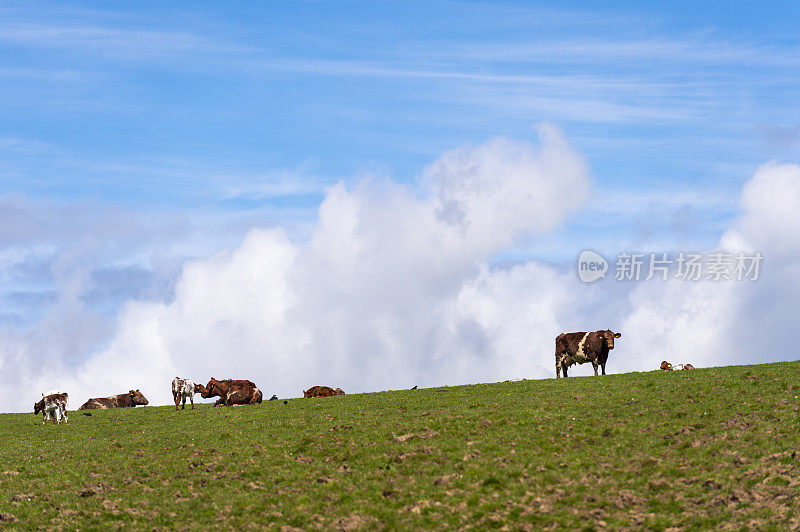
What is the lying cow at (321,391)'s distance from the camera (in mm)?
55062

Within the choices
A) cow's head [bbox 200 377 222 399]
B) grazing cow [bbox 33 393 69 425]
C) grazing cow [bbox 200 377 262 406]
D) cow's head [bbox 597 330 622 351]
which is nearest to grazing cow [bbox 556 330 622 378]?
cow's head [bbox 597 330 622 351]

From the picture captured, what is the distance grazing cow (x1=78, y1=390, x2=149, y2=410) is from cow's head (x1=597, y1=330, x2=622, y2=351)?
45093mm

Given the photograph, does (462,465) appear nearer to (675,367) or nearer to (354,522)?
(354,522)

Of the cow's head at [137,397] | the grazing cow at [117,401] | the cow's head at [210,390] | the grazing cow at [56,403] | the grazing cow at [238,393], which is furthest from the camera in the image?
the cow's head at [137,397]

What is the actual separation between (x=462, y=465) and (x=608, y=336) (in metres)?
30.7

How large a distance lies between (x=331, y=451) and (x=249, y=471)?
11.4 ft

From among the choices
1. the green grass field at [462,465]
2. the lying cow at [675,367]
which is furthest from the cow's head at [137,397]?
the lying cow at [675,367]

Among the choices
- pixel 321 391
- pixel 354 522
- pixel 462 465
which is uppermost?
pixel 321 391

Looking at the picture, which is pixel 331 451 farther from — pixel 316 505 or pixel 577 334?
pixel 577 334

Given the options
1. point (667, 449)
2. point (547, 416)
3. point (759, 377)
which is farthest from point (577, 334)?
point (667, 449)

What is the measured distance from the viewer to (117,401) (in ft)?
246

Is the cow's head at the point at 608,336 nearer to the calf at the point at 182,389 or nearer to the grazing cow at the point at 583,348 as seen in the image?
the grazing cow at the point at 583,348

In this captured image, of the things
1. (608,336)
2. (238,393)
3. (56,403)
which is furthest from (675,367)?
(56,403)

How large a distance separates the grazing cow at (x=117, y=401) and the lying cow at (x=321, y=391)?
28.4 metres
